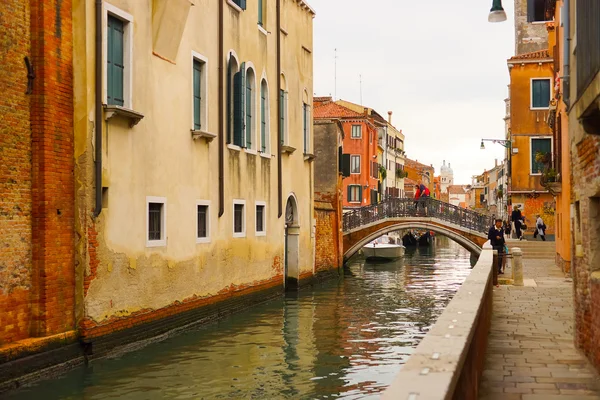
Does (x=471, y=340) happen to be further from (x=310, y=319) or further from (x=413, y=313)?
(x=413, y=313)

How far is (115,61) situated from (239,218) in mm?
5933

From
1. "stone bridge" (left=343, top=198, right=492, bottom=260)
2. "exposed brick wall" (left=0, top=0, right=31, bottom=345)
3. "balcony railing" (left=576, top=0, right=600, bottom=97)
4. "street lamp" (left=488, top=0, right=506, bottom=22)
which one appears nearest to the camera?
"balcony railing" (left=576, top=0, right=600, bottom=97)

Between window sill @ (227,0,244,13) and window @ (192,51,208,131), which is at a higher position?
window sill @ (227,0,244,13)

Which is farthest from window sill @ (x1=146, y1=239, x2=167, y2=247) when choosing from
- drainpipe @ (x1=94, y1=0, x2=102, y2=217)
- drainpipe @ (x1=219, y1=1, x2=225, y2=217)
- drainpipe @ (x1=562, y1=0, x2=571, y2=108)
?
drainpipe @ (x1=562, y1=0, x2=571, y2=108)

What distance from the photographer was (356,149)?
174ft

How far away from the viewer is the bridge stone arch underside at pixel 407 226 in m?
31.1

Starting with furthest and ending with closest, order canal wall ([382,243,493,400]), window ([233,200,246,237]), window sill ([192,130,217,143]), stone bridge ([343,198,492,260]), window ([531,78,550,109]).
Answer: stone bridge ([343,198,492,260])
window ([531,78,550,109])
window ([233,200,246,237])
window sill ([192,130,217,143])
canal wall ([382,243,493,400])

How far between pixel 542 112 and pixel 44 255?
24639 millimetres

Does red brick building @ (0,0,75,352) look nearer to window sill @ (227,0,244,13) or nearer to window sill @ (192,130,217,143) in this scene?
window sill @ (192,130,217,143)

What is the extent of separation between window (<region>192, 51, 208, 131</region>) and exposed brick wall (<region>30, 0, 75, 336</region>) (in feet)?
13.3

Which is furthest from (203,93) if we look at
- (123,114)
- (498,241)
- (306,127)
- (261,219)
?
A: (498,241)

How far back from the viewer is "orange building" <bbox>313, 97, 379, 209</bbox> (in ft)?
169

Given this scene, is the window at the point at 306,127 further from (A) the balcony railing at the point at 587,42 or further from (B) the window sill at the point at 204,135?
(A) the balcony railing at the point at 587,42

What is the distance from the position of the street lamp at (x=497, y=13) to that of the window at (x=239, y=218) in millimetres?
7444
